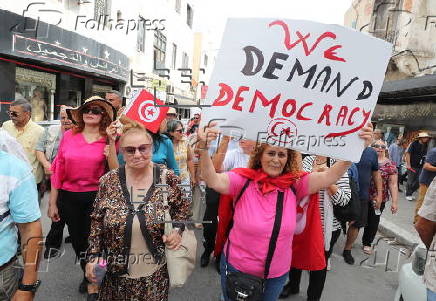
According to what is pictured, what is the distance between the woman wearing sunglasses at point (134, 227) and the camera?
1.96 m

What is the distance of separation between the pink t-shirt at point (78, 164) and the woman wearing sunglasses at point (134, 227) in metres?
0.94

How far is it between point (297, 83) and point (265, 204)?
78cm

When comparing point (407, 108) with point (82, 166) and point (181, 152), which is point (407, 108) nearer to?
point (181, 152)

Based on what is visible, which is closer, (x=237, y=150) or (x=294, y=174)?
(x=294, y=174)

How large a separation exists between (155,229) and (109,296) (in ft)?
1.88

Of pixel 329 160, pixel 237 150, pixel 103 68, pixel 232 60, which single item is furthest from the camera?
pixel 103 68

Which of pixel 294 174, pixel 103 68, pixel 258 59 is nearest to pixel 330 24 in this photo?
pixel 258 59

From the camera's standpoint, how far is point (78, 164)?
2.93 metres

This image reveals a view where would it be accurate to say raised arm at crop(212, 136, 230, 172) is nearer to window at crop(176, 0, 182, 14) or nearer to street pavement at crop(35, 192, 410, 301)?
street pavement at crop(35, 192, 410, 301)

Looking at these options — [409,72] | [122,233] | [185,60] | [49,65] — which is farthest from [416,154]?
[185,60]

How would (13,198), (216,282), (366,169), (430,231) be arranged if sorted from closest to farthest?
(13,198)
(430,231)
(216,282)
(366,169)

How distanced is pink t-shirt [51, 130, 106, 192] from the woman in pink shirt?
1.31 m

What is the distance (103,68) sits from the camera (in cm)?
1179

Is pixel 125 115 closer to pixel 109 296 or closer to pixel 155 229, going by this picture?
pixel 155 229
